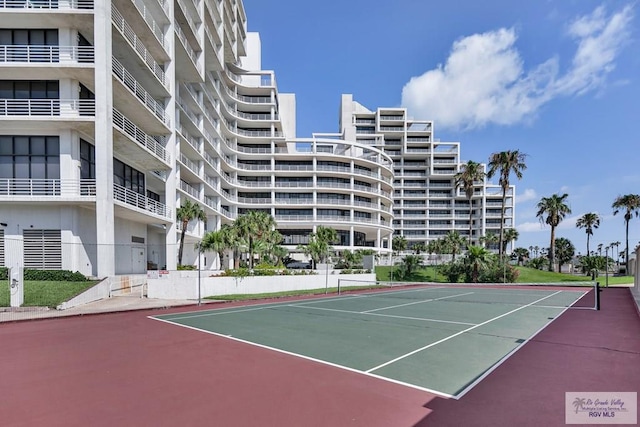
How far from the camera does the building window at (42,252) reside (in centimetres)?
2483

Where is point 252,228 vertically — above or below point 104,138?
below

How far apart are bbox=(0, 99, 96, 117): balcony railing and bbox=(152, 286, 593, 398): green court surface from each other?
16.9m

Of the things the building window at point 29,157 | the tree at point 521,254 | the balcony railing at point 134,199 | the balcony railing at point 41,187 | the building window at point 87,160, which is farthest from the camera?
the tree at point 521,254

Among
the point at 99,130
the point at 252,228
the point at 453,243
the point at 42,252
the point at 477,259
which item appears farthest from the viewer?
the point at 453,243

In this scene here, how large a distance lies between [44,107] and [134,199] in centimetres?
910

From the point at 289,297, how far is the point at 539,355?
21.0 m

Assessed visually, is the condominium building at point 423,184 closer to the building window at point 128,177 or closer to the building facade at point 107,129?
the building facade at point 107,129

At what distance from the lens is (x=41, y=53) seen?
25.4 m

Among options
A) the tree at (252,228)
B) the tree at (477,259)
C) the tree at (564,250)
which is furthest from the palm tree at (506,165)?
the tree at (564,250)

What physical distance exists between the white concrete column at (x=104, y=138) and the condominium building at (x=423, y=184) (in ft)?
280

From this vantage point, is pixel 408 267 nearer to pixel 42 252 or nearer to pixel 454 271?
pixel 454 271

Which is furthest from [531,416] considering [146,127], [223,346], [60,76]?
[146,127]

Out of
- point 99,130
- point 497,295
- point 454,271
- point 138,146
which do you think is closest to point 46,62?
point 99,130

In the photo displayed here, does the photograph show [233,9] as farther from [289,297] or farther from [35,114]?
[289,297]
